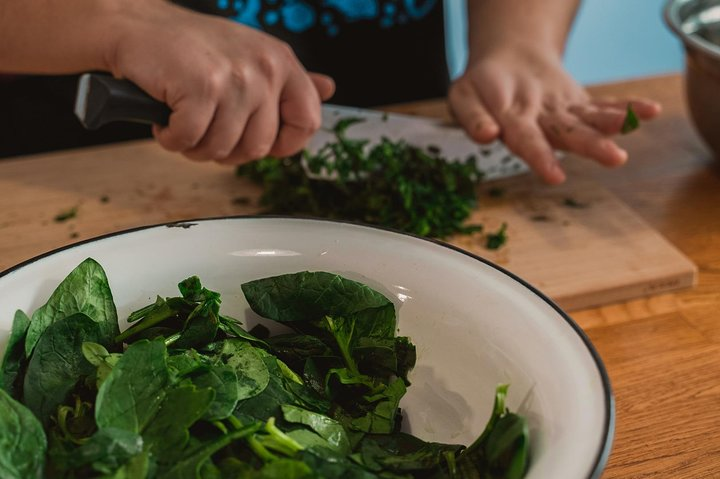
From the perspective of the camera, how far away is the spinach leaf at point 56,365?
69cm

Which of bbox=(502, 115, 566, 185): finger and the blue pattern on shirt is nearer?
bbox=(502, 115, 566, 185): finger

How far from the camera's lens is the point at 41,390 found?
695mm

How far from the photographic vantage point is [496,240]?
1240 mm

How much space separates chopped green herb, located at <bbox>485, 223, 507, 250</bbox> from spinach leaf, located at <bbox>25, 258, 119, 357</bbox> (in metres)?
0.62

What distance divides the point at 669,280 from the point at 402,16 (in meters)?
0.83

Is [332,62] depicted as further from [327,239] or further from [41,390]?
[41,390]

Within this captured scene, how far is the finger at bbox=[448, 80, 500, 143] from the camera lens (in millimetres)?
1389

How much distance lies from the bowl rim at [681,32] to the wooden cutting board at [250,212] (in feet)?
0.89

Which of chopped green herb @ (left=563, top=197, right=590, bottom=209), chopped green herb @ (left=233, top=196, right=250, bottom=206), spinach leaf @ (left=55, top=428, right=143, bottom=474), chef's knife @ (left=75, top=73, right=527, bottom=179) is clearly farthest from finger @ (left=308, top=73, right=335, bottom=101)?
spinach leaf @ (left=55, top=428, right=143, bottom=474)

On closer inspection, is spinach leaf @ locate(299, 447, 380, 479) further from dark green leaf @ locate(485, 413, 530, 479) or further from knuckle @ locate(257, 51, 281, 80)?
knuckle @ locate(257, 51, 281, 80)

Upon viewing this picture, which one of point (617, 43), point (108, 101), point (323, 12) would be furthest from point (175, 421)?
point (617, 43)

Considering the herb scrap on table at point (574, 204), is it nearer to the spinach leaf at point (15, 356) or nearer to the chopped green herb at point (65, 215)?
the chopped green herb at point (65, 215)

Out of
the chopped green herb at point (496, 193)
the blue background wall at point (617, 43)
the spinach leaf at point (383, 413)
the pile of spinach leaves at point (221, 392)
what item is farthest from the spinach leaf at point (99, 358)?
the blue background wall at point (617, 43)

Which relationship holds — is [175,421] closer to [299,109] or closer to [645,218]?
[299,109]
